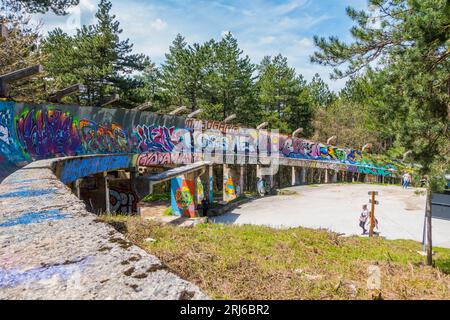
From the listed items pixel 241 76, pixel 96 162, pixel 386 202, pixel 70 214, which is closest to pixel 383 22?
pixel 70 214

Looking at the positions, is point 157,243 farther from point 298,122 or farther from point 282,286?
point 298,122

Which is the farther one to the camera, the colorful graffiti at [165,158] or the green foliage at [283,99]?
the green foliage at [283,99]

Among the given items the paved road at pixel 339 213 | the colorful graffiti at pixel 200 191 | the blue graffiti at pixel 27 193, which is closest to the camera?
the blue graffiti at pixel 27 193

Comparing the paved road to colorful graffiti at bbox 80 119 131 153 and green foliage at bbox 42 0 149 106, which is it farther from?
green foliage at bbox 42 0 149 106

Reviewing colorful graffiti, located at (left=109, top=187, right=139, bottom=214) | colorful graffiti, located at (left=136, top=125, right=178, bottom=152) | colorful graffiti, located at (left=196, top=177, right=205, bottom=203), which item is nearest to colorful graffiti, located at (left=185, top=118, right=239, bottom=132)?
colorful graffiti, located at (left=136, top=125, right=178, bottom=152)

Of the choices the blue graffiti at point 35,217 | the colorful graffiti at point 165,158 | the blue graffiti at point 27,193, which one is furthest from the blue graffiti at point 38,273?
the colorful graffiti at point 165,158

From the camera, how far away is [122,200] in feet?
60.2

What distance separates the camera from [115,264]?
1516 millimetres

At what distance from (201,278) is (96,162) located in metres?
8.65

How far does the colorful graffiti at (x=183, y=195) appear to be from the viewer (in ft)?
63.2

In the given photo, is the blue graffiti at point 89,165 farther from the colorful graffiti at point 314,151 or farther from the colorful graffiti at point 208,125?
the colorful graffiti at point 314,151

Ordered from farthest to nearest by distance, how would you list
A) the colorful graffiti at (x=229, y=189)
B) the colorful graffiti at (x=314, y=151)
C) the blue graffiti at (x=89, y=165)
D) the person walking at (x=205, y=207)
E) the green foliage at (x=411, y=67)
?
1. the colorful graffiti at (x=314, y=151)
2. the colorful graffiti at (x=229, y=189)
3. the person walking at (x=205, y=207)
4. the blue graffiti at (x=89, y=165)
5. the green foliage at (x=411, y=67)

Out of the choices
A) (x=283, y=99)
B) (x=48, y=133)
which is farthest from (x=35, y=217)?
(x=283, y=99)

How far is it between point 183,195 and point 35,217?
17.2 meters
